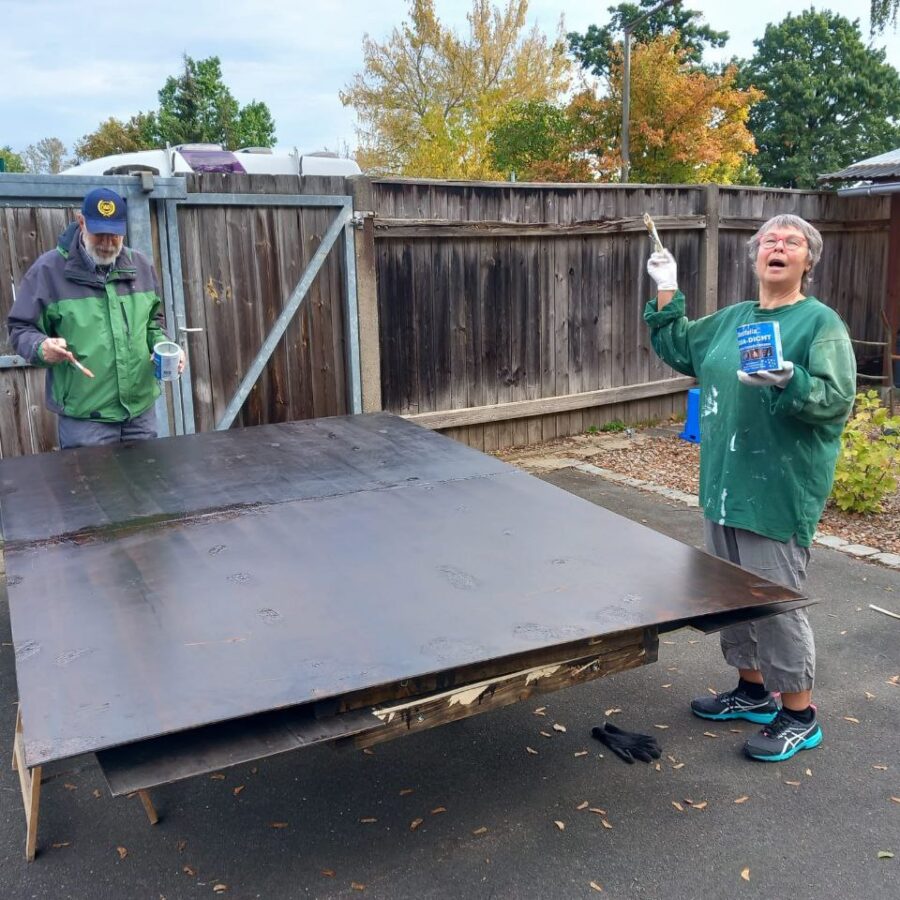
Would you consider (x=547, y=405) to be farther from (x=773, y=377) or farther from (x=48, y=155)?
(x=48, y=155)

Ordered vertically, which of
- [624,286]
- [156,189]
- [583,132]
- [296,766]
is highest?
[583,132]

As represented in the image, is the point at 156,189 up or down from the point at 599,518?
up

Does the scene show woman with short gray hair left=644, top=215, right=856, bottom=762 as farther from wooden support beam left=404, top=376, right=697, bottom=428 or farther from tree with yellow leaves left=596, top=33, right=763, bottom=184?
tree with yellow leaves left=596, top=33, right=763, bottom=184

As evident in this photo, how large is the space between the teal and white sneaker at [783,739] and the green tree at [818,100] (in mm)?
33769

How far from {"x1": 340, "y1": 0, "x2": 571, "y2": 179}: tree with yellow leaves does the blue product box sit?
26.8m

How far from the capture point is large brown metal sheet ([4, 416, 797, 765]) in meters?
1.81

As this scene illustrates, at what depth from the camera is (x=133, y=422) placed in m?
4.13

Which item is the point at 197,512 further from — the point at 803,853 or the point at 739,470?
the point at 803,853

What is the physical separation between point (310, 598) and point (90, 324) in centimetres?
222

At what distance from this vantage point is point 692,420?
7.48 m

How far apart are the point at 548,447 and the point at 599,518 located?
471 centimetres

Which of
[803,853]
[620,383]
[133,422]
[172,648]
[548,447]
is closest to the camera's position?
[172,648]

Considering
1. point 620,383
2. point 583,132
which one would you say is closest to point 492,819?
point 620,383

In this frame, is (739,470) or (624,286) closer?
(739,470)
